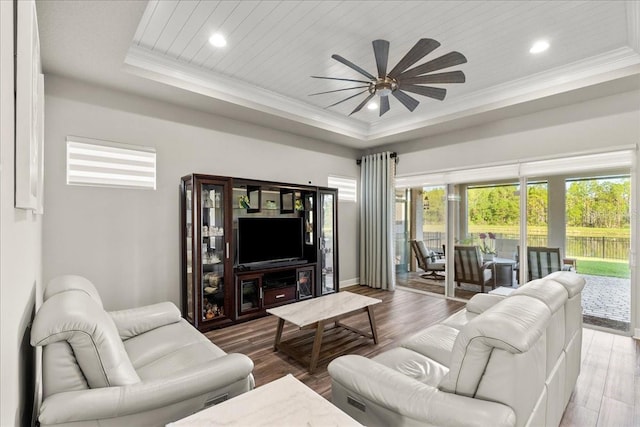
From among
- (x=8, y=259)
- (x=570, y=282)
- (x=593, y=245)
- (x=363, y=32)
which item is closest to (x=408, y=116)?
(x=363, y=32)

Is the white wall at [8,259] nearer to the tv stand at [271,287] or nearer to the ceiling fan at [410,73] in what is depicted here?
the ceiling fan at [410,73]

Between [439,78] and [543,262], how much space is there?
311cm

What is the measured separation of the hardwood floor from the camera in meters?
2.20

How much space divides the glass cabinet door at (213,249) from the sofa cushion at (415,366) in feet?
7.77

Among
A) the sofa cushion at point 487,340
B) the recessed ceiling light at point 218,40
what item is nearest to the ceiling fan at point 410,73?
the recessed ceiling light at point 218,40

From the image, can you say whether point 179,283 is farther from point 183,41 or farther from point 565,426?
point 565,426

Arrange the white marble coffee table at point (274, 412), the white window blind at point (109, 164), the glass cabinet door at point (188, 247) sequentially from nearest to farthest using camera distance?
the white marble coffee table at point (274, 412), the white window blind at point (109, 164), the glass cabinet door at point (188, 247)

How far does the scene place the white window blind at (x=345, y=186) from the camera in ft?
19.1

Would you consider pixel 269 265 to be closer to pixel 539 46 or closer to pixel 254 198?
pixel 254 198

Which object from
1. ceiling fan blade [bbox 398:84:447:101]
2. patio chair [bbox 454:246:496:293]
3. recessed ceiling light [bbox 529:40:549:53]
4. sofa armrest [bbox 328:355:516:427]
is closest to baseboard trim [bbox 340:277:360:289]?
patio chair [bbox 454:246:496:293]

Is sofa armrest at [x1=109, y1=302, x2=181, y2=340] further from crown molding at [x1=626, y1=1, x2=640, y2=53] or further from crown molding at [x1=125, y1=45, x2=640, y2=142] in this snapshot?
crown molding at [x1=626, y1=1, x2=640, y2=53]

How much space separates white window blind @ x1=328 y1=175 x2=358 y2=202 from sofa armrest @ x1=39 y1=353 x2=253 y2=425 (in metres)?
4.46

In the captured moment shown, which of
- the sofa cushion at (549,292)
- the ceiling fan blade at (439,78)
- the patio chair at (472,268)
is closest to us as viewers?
the sofa cushion at (549,292)

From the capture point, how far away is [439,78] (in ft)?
8.91
